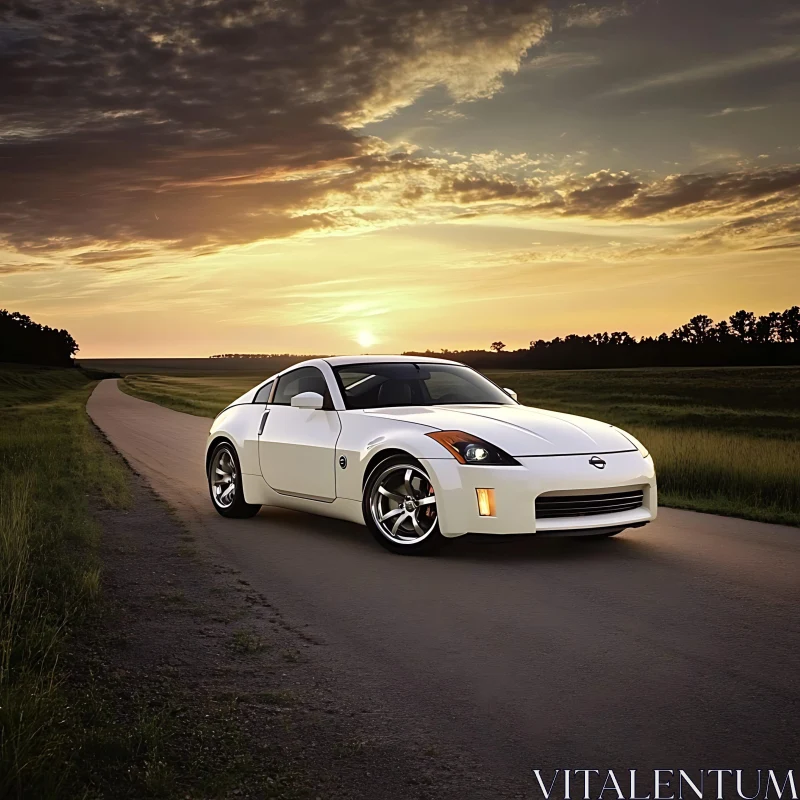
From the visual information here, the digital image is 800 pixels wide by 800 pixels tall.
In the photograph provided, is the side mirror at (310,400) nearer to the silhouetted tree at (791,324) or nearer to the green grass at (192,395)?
the green grass at (192,395)

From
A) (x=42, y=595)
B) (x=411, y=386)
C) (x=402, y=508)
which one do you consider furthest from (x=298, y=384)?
(x=42, y=595)

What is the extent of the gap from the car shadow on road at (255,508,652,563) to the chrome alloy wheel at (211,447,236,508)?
79 cm

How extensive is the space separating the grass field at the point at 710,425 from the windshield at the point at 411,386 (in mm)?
3200

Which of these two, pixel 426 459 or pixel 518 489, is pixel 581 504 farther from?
A: pixel 426 459

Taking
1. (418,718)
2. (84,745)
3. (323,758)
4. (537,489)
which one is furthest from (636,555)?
(84,745)

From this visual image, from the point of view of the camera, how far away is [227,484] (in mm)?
9969

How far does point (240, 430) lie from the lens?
384 inches

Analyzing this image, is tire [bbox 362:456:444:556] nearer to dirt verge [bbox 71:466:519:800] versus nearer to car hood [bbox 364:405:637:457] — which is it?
car hood [bbox 364:405:637:457]

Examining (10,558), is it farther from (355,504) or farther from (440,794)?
(440,794)

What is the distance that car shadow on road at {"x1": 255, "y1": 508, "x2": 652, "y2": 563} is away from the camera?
24.9 ft

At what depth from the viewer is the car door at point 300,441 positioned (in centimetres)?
847

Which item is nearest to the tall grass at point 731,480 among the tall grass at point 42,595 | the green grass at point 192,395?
the tall grass at point 42,595

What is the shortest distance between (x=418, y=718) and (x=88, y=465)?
37.5 ft

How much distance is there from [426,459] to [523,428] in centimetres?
87
